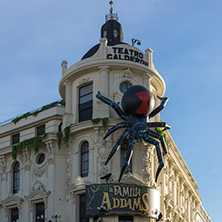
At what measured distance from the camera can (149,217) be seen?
48.5 metres

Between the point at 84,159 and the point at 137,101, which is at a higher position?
the point at 137,101

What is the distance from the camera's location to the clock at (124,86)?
53.0 meters

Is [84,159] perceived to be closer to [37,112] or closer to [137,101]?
[137,101]

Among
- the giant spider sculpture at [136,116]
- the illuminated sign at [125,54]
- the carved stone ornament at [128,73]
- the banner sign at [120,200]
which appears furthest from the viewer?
the illuminated sign at [125,54]

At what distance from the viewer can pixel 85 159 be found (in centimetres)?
5141

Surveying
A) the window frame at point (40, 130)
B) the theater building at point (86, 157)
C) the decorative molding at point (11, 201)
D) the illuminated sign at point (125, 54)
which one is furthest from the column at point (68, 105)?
the decorative molding at point (11, 201)

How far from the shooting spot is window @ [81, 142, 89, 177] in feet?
167

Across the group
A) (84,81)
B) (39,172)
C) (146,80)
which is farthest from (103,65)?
(39,172)

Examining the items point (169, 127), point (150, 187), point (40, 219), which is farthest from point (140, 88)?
point (40, 219)

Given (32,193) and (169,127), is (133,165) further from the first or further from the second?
(32,193)

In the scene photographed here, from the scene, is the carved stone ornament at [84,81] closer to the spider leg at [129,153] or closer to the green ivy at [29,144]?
the green ivy at [29,144]

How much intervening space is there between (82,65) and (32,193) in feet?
43.2

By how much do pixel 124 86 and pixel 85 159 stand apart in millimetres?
7893

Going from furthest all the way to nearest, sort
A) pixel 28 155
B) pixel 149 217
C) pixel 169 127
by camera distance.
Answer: pixel 28 155 → pixel 169 127 → pixel 149 217
